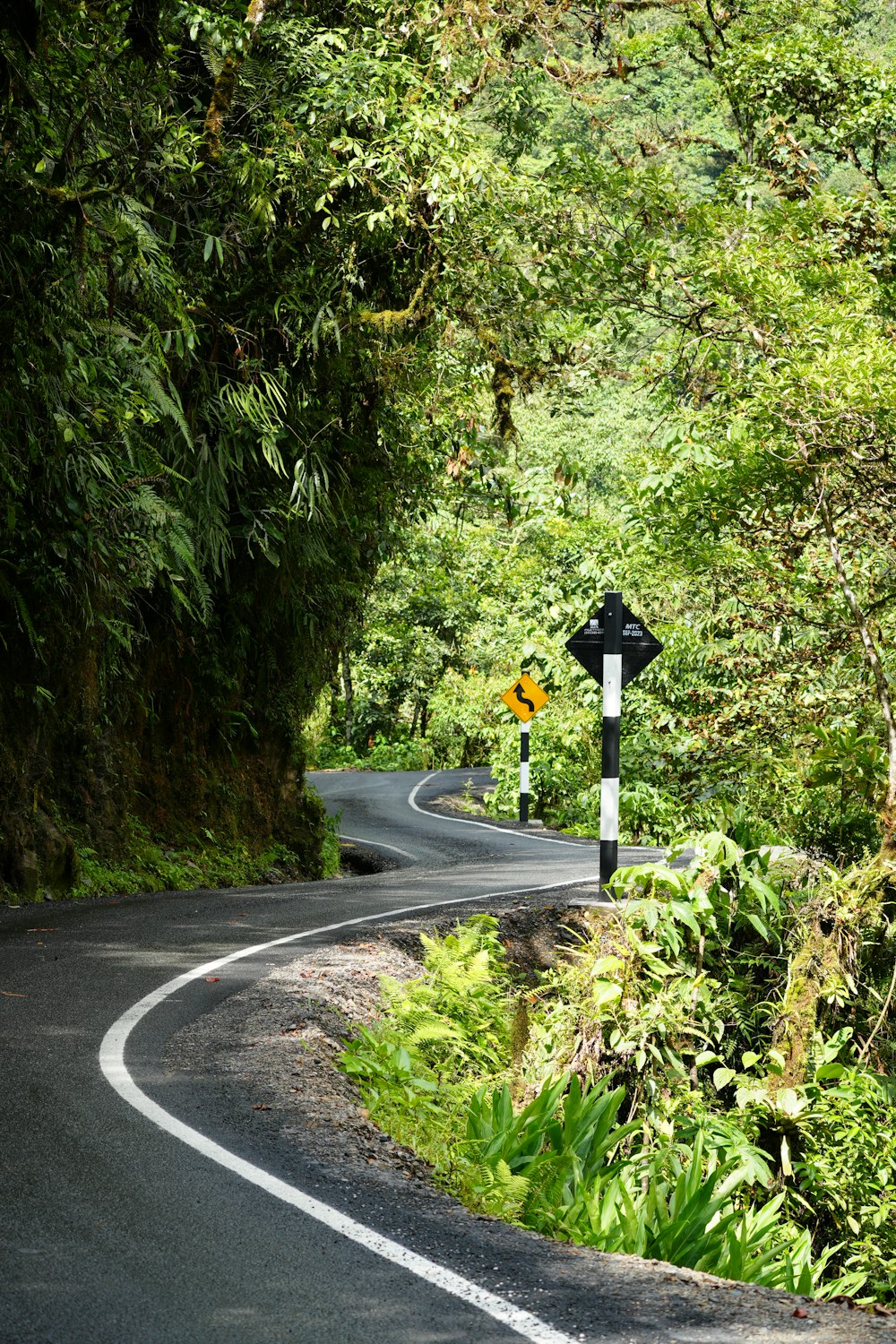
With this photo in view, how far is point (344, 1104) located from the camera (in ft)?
19.3

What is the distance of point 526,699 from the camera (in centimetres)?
2275

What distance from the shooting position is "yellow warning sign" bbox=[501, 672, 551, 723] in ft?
74.3

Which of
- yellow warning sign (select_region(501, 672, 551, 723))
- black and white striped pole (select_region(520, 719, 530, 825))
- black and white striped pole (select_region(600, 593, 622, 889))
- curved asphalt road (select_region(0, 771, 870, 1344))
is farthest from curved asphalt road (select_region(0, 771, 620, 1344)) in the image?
black and white striped pole (select_region(520, 719, 530, 825))

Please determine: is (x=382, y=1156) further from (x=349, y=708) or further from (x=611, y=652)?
(x=349, y=708)

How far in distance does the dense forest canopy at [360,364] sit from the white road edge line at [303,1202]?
4.75 m

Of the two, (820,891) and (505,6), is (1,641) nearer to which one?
(820,891)

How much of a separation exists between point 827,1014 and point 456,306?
9570 mm

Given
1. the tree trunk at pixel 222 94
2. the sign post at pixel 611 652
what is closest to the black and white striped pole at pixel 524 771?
the tree trunk at pixel 222 94

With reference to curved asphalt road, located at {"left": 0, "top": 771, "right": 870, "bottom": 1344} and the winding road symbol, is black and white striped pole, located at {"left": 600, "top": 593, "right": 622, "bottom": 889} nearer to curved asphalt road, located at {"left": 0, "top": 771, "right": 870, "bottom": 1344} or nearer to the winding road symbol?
curved asphalt road, located at {"left": 0, "top": 771, "right": 870, "bottom": 1344}

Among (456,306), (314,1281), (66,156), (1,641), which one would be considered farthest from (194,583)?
(314,1281)

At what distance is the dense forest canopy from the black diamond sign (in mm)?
1649

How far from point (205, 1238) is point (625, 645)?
20.9 ft

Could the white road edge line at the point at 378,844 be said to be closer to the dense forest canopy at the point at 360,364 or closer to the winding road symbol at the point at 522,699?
the dense forest canopy at the point at 360,364

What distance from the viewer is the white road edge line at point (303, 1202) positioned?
12.0 ft
